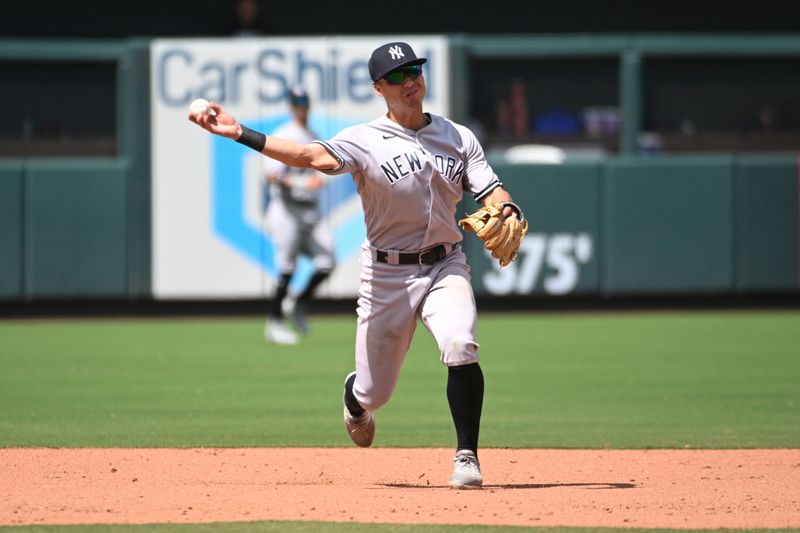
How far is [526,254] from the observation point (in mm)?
13359

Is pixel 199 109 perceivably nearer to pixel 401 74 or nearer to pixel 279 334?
pixel 401 74

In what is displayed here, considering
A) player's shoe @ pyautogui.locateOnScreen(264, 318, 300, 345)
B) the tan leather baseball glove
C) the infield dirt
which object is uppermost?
the tan leather baseball glove

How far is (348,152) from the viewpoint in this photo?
5.51 meters

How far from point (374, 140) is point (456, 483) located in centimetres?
141

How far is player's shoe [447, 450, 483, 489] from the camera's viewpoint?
17.3ft

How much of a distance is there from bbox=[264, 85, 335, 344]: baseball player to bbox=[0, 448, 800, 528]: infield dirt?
4734 mm

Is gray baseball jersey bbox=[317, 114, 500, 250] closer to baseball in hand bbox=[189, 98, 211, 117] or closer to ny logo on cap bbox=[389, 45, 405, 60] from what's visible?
ny logo on cap bbox=[389, 45, 405, 60]

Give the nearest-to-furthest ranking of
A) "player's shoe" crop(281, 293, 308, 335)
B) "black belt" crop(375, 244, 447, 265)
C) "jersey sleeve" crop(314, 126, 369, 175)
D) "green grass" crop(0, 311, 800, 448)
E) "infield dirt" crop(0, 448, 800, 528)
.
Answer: "infield dirt" crop(0, 448, 800, 528)
"jersey sleeve" crop(314, 126, 369, 175)
"black belt" crop(375, 244, 447, 265)
"green grass" crop(0, 311, 800, 448)
"player's shoe" crop(281, 293, 308, 335)

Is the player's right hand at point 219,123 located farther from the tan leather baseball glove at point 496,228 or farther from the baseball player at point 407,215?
the tan leather baseball glove at point 496,228

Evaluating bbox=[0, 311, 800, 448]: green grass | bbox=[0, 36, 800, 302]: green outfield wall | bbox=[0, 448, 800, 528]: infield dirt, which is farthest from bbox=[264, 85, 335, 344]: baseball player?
bbox=[0, 448, 800, 528]: infield dirt

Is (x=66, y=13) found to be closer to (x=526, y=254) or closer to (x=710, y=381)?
(x=526, y=254)

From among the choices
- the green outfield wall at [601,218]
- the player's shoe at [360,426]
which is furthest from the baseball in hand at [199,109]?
the green outfield wall at [601,218]

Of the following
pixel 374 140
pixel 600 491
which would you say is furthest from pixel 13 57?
pixel 600 491

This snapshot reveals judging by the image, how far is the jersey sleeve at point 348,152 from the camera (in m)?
5.48
